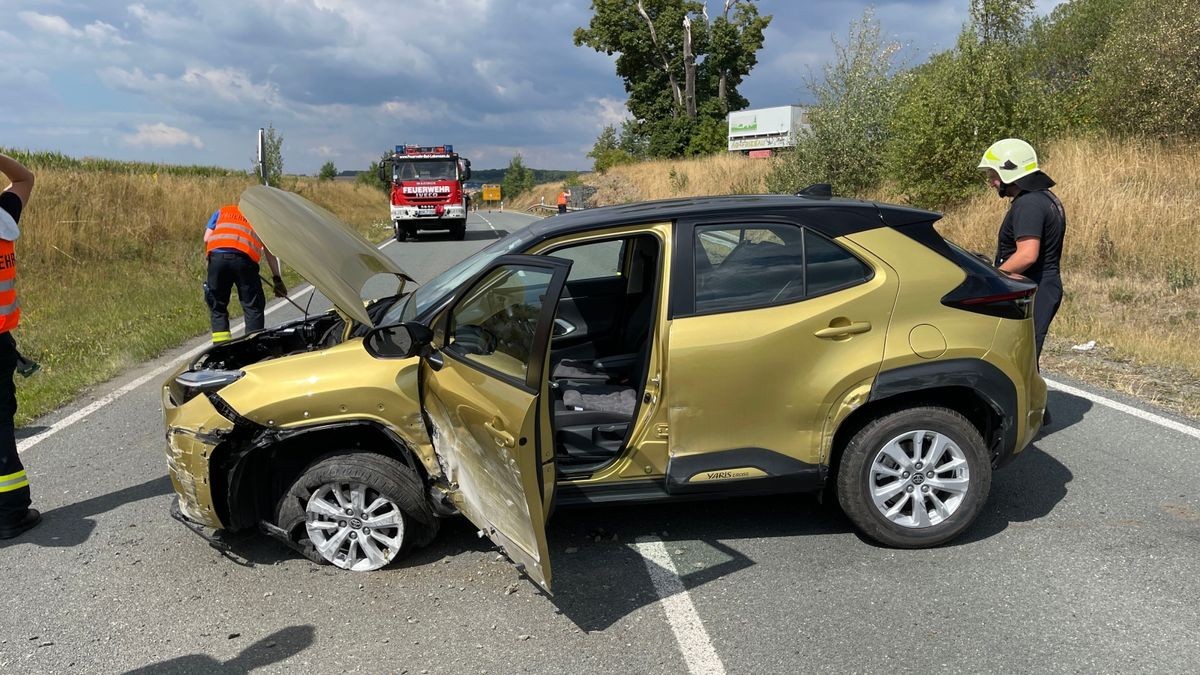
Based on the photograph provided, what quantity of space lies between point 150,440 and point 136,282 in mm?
Answer: 10236

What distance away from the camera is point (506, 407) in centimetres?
294

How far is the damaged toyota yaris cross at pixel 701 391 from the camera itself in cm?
344

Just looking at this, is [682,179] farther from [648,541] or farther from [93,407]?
[648,541]

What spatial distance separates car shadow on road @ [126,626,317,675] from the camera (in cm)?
294

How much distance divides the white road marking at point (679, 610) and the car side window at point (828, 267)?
140cm

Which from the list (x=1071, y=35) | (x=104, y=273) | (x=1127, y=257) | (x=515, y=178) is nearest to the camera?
(x=1127, y=257)

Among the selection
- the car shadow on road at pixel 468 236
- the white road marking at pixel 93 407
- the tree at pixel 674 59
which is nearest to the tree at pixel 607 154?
the tree at pixel 674 59

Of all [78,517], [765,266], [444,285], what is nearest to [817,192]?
[765,266]

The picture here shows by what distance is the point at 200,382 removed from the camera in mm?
3504

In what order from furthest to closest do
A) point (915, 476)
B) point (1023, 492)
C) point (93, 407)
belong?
point (93, 407)
point (1023, 492)
point (915, 476)

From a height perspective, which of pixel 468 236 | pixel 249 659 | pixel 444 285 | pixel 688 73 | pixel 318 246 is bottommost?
pixel 249 659

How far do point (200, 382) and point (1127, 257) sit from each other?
11554 millimetres

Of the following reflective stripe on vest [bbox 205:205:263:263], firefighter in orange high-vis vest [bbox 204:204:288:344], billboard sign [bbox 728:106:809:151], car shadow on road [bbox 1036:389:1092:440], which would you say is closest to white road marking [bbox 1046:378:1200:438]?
car shadow on road [bbox 1036:389:1092:440]

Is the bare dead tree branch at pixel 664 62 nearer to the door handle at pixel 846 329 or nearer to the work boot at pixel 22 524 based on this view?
the door handle at pixel 846 329
